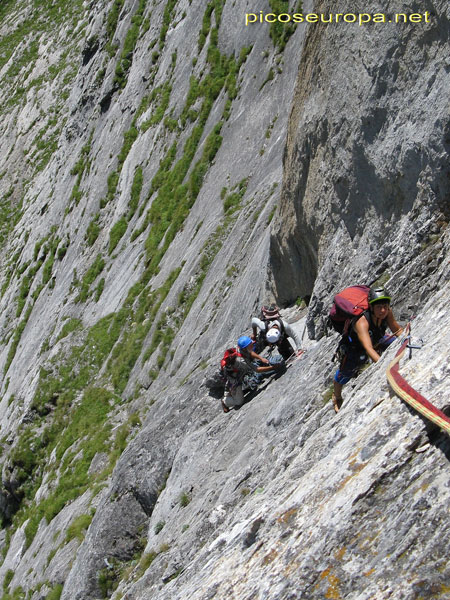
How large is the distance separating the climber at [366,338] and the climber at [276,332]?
4457 mm

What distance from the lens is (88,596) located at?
15508mm

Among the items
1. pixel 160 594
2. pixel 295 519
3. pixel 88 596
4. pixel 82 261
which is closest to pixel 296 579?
pixel 295 519

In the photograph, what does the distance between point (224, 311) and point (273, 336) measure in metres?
6.58

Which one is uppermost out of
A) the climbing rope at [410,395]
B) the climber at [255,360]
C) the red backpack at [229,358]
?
→ the red backpack at [229,358]

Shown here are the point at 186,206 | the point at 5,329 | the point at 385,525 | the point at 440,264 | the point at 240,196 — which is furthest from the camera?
the point at 5,329

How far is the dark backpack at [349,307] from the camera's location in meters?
8.52

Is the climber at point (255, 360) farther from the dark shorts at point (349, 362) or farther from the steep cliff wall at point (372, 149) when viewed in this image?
the dark shorts at point (349, 362)

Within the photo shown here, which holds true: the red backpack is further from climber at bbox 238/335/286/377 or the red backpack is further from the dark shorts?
the dark shorts

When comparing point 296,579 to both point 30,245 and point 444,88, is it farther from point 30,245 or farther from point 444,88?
point 30,245

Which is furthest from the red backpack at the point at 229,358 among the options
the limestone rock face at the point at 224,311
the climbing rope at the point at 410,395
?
the climbing rope at the point at 410,395

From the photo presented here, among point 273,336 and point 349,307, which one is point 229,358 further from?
point 349,307

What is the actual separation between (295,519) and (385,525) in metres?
1.20

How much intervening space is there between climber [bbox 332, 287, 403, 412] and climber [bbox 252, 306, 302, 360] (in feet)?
14.6

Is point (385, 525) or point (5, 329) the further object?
point (5, 329)
